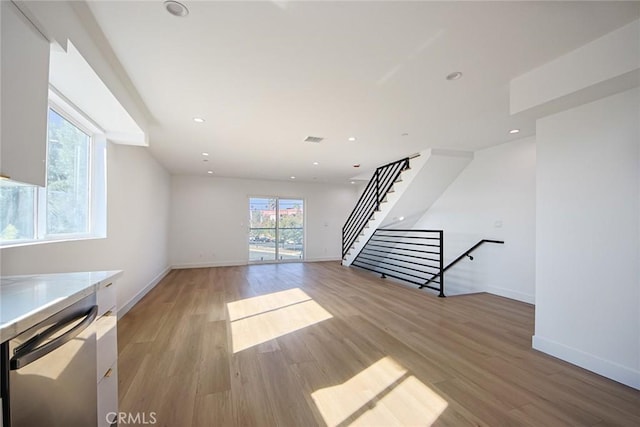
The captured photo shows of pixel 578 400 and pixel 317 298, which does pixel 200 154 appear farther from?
pixel 578 400

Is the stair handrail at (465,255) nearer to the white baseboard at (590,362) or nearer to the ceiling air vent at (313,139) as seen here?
the white baseboard at (590,362)

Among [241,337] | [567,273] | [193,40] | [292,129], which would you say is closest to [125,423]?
[241,337]

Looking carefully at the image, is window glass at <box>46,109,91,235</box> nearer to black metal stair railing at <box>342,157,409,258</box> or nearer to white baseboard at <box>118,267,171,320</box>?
white baseboard at <box>118,267,171,320</box>

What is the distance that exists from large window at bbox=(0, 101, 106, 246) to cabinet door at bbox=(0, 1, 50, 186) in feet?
1.33

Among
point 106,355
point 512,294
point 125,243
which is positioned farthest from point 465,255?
point 125,243

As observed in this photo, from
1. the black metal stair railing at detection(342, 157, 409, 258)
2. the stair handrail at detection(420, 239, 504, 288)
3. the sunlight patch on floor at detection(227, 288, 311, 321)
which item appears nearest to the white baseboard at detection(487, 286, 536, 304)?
the stair handrail at detection(420, 239, 504, 288)

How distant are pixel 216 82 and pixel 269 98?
0.52m

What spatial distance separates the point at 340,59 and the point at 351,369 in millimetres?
2484

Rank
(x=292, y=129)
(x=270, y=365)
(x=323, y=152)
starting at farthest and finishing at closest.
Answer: (x=323, y=152) < (x=292, y=129) < (x=270, y=365)

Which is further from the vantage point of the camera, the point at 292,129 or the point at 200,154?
the point at 200,154

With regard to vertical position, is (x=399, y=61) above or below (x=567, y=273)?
above

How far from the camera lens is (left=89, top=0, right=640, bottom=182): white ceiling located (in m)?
1.57

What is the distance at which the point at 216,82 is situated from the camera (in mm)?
2348

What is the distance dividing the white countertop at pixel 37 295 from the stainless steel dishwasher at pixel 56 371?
4 cm
